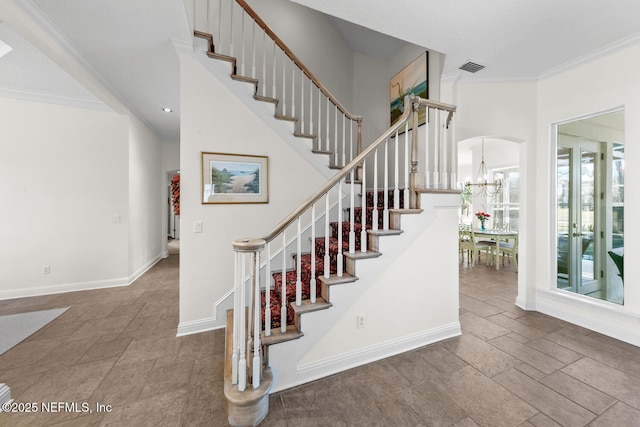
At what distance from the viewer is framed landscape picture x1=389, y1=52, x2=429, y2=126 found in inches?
138

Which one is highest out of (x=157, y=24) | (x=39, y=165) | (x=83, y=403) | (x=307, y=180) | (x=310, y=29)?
(x=310, y=29)

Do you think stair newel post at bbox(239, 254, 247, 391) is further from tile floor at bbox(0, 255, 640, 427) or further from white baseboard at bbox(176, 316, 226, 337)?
white baseboard at bbox(176, 316, 226, 337)

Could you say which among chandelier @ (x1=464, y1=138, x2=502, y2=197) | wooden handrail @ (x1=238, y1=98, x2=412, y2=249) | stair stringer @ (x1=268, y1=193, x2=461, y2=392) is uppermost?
chandelier @ (x1=464, y1=138, x2=502, y2=197)

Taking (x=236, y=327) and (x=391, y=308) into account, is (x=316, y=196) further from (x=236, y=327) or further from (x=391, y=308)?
(x=391, y=308)

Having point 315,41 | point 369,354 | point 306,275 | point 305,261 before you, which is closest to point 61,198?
point 305,261

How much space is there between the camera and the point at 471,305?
330 centimetres

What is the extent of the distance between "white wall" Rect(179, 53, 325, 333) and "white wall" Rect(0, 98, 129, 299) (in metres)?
2.39

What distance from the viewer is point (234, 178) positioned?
9.00 feet

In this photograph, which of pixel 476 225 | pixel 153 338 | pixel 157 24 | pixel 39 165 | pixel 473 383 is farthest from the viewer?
pixel 476 225

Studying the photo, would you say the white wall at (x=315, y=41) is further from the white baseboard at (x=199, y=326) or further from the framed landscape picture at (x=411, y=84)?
the white baseboard at (x=199, y=326)

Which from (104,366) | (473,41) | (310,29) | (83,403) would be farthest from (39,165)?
(473,41)

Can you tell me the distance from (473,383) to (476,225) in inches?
258

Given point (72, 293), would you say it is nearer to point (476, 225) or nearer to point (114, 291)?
point (114, 291)

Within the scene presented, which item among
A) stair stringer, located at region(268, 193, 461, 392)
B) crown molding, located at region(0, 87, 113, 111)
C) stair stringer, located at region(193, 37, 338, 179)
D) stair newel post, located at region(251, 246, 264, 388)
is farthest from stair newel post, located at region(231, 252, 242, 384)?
crown molding, located at region(0, 87, 113, 111)
